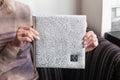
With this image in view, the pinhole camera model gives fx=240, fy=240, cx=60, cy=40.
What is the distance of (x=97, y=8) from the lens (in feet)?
4.62

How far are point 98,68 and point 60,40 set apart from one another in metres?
0.31

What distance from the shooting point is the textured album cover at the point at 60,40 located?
0.94 meters

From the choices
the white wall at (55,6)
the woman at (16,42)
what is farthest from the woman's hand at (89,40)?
the white wall at (55,6)

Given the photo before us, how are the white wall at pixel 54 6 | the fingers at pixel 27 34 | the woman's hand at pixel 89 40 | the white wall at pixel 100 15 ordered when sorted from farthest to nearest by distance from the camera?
the white wall at pixel 54 6, the white wall at pixel 100 15, the woman's hand at pixel 89 40, the fingers at pixel 27 34

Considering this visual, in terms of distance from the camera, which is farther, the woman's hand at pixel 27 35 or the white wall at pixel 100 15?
the white wall at pixel 100 15

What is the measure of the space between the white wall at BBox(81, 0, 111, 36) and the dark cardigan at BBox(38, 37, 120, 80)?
0.48 ft

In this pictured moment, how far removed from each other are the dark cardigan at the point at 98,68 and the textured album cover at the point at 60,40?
0.18 metres

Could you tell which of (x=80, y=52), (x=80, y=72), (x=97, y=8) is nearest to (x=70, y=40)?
(x=80, y=52)

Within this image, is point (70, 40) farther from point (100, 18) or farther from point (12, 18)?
point (100, 18)

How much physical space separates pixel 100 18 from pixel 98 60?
1.00 feet

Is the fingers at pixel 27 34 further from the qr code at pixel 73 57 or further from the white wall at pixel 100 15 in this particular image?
the white wall at pixel 100 15

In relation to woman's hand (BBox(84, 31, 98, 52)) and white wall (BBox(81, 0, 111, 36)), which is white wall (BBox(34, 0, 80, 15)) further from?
woman's hand (BBox(84, 31, 98, 52))

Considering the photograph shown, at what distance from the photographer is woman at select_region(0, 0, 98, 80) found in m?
0.95

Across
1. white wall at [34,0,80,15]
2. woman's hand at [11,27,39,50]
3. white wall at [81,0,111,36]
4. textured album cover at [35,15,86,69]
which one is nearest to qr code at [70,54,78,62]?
textured album cover at [35,15,86,69]
